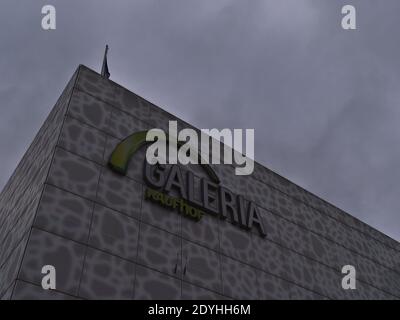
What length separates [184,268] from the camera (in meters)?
17.1

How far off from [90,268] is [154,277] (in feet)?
7.26

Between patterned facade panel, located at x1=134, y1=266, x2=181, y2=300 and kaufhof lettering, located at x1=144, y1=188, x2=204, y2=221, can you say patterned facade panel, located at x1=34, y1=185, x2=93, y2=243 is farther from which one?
kaufhof lettering, located at x1=144, y1=188, x2=204, y2=221

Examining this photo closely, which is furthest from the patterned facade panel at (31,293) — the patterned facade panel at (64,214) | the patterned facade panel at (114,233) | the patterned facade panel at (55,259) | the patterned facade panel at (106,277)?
the patterned facade panel at (114,233)

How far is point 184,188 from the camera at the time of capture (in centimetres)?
1933

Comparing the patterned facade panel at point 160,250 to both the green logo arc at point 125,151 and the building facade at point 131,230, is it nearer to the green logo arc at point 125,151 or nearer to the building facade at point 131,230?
the building facade at point 131,230

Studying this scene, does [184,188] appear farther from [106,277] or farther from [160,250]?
[106,277]

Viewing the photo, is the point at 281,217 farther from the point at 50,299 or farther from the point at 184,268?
the point at 50,299

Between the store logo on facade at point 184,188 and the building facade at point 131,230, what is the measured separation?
102 millimetres

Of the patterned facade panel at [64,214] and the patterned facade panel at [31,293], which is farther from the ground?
the patterned facade panel at [64,214]

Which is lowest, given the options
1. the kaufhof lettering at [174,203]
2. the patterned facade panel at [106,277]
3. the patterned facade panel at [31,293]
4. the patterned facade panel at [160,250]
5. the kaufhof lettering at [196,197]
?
the patterned facade panel at [31,293]

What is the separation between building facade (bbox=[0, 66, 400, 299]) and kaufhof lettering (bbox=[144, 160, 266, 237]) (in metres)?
0.09

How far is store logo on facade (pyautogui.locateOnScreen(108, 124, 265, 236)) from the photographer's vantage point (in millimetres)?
18211

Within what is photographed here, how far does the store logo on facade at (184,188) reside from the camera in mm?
18211
